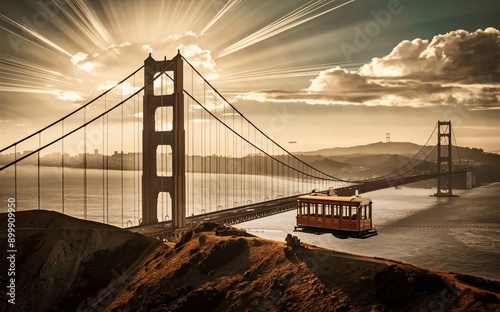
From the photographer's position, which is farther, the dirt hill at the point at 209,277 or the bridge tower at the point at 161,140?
the bridge tower at the point at 161,140

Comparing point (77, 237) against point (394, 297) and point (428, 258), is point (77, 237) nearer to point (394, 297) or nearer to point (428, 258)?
point (394, 297)

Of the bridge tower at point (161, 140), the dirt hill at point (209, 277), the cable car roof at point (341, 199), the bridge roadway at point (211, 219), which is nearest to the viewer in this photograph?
the dirt hill at point (209, 277)

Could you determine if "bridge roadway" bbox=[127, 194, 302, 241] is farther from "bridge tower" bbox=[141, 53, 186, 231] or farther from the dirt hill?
the dirt hill

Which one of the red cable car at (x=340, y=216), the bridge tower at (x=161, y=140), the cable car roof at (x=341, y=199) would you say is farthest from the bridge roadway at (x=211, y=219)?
the cable car roof at (x=341, y=199)

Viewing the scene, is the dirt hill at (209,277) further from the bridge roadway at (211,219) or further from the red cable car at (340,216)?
the bridge roadway at (211,219)

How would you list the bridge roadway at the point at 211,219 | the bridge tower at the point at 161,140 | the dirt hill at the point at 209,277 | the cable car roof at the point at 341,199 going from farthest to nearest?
the bridge tower at the point at 161,140
the bridge roadway at the point at 211,219
the cable car roof at the point at 341,199
the dirt hill at the point at 209,277

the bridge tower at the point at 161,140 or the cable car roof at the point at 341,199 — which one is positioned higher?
the bridge tower at the point at 161,140

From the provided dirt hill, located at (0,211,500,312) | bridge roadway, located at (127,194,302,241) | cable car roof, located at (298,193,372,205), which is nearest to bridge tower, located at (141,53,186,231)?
bridge roadway, located at (127,194,302,241)

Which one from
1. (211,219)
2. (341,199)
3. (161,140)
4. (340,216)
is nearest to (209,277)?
(340,216)
